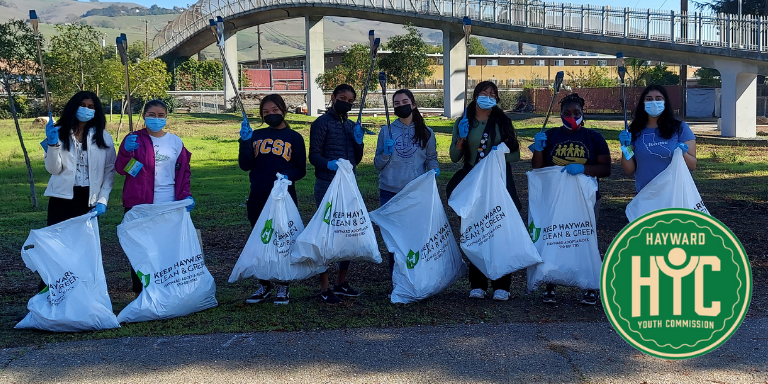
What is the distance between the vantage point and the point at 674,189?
17.3 ft

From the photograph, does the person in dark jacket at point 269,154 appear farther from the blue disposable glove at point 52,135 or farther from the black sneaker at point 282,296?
the blue disposable glove at point 52,135

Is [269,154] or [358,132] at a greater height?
[358,132]

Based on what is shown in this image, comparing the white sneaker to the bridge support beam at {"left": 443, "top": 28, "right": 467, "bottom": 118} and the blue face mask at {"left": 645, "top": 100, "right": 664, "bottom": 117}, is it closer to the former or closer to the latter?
the blue face mask at {"left": 645, "top": 100, "right": 664, "bottom": 117}

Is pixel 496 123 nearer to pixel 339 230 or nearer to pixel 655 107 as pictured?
pixel 655 107

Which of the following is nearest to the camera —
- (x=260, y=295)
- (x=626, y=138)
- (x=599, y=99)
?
(x=626, y=138)

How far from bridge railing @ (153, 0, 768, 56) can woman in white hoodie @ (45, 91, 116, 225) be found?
24413mm

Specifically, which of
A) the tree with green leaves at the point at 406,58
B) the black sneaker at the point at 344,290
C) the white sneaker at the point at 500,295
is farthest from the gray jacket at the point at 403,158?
the tree with green leaves at the point at 406,58

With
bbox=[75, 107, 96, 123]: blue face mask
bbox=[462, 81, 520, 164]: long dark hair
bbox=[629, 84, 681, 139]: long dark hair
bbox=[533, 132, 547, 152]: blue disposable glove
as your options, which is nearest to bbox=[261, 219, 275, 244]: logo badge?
bbox=[75, 107, 96, 123]: blue face mask

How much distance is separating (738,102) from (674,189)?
2388 cm

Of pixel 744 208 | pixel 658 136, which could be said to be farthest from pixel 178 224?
pixel 744 208

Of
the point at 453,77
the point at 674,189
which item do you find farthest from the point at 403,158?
the point at 453,77

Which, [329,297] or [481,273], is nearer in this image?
[329,297]

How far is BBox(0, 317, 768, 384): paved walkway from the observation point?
4230 mm

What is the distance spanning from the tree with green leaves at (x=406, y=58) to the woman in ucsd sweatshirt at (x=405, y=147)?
28633mm
